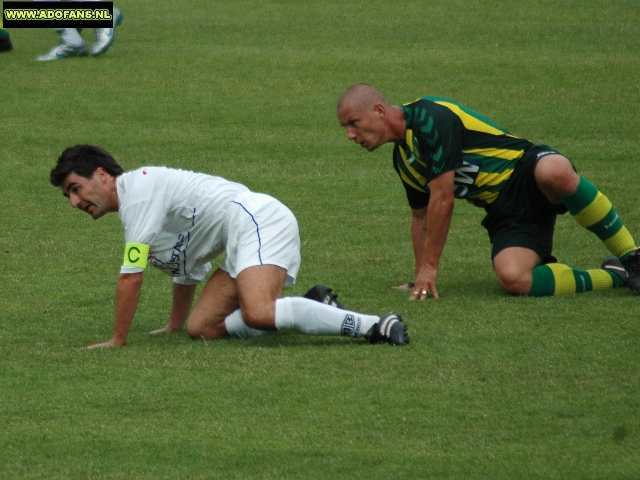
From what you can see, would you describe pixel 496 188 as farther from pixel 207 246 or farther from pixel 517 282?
pixel 207 246

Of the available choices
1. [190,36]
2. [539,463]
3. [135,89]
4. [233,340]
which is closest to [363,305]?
[233,340]

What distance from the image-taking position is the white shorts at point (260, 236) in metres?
5.54

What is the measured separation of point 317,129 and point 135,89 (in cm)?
269

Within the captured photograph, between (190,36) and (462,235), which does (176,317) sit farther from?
(190,36)

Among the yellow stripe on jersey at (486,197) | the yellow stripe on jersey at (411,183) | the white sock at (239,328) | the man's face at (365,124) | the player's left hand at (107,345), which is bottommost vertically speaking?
the player's left hand at (107,345)

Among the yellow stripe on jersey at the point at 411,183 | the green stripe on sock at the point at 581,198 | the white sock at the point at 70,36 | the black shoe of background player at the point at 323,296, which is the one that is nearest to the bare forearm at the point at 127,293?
the black shoe of background player at the point at 323,296

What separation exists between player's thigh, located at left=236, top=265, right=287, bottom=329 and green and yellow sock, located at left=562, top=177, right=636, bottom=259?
1.97m

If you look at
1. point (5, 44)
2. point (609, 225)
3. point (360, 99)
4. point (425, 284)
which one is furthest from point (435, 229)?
point (5, 44)

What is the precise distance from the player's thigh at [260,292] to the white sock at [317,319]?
5 cm

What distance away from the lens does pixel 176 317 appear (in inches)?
236

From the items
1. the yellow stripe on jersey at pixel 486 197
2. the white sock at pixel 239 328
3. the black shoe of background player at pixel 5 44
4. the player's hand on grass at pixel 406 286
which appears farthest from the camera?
the black shoe of background player at pixel 5 44

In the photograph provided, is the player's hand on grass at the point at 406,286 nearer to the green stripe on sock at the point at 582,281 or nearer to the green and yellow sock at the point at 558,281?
the green and yellow sock at the point at 558,281

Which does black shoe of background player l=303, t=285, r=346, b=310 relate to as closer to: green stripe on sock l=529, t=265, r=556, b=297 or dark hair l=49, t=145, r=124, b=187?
dark hair l=49, t=145, r=124, b=187

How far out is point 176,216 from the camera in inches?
220
